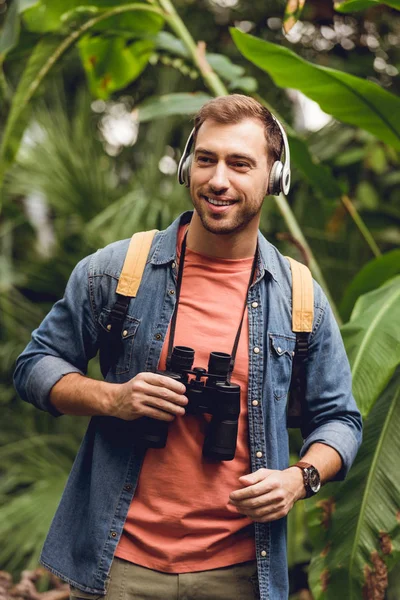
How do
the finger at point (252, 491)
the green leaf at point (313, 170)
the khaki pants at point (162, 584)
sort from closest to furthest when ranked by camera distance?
the finger at point (252, 491)
the khaki pants at point (162, 584)
the green leaf at point (313, 170)

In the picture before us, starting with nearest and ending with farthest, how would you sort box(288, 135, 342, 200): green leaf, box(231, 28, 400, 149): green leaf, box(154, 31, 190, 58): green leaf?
box(231, 28, 400, 149): green leaf
box(288, 135, 342, 200): green leaf
box(154, 31, 190, 58): green leaf

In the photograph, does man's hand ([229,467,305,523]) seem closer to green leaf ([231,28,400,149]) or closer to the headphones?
the headphones

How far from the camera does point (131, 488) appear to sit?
74.7 inches

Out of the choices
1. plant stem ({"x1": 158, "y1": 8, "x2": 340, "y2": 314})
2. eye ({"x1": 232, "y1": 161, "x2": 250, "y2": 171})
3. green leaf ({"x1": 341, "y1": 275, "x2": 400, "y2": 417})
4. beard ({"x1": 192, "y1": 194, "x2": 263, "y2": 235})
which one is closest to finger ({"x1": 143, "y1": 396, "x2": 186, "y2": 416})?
beard ({"x1": 192, "y1": 194, "x2": 263, "y2": 235})

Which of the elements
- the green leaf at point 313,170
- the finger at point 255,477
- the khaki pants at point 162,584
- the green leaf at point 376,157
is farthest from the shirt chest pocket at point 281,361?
the green leaf at point 376,157

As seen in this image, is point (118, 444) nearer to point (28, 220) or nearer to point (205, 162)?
point (205, 162)

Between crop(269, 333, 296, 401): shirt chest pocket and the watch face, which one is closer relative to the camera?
the watch face

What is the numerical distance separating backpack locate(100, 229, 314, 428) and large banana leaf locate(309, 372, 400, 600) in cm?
61

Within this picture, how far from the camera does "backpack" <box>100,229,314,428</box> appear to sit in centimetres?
196

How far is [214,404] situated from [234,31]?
142 cm

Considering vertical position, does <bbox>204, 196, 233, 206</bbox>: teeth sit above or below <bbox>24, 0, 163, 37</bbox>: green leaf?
below

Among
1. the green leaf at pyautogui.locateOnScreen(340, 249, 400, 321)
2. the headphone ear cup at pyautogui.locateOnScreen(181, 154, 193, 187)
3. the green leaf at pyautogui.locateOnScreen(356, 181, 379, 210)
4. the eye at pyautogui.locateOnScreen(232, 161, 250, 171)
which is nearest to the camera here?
the eye at pyautogui.locateOnScreen(232, 161, 250, 171)

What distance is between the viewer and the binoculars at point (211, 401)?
1.81 m

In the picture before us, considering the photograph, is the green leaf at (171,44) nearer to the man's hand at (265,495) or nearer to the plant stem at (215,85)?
the plant stem at (215,85)
